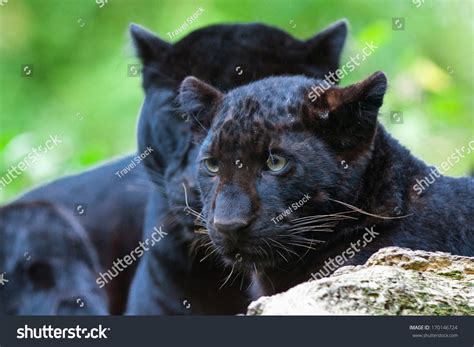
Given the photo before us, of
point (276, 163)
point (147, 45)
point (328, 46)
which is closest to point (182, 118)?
point (147, 45)

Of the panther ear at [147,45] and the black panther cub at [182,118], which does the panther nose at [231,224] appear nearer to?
the black panther cub at [182,118]

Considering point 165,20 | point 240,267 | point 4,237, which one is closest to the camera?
point 240,267

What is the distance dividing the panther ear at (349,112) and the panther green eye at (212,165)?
1.04 ft

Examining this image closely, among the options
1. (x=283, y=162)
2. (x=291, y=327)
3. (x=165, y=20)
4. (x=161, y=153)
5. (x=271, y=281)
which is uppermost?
(x=165, y=20)

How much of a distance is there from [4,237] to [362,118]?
1.73 m

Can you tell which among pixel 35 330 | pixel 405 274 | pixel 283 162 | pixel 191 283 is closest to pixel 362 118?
pixel 283 162

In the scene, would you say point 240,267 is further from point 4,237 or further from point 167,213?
point 4,237

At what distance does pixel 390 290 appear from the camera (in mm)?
2689

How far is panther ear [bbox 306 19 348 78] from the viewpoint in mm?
4254

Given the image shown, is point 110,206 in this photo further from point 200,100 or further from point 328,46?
point 200,100

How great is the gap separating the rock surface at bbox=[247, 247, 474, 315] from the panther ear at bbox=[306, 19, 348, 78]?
5.07 feet

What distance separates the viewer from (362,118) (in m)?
3.09

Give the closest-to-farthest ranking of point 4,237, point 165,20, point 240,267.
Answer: point 240,267
point 4,237
point 165,20

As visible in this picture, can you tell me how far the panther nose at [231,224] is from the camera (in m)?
2.96
